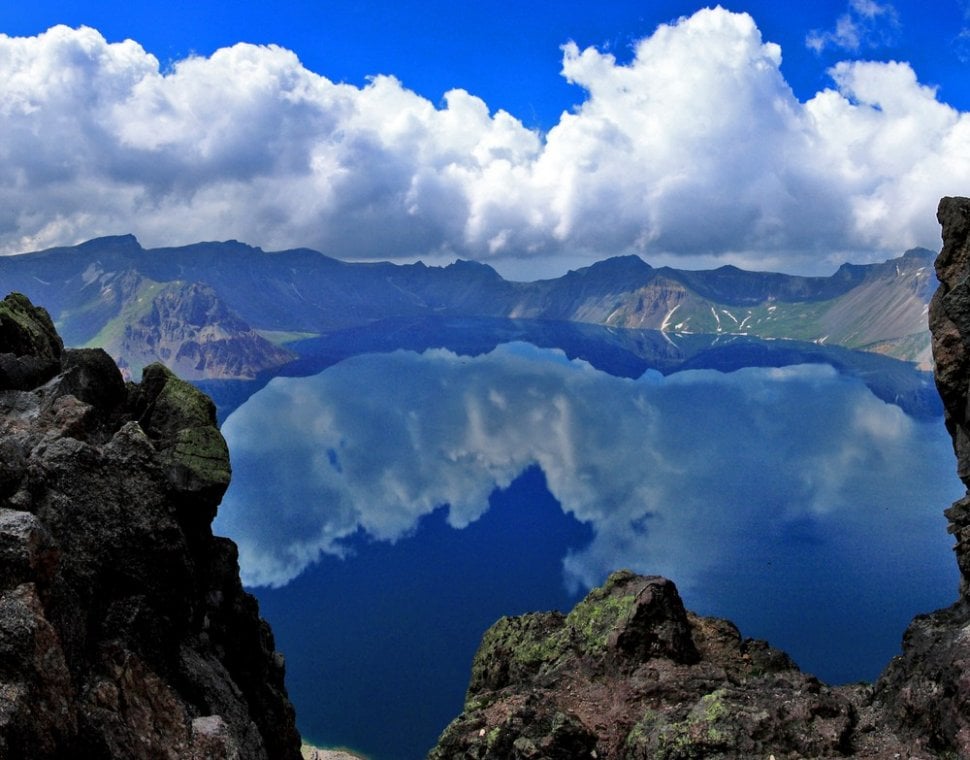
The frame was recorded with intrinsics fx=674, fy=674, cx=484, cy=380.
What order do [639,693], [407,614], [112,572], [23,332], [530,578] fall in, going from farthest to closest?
[530,578], [407,614], [23,332], [639,693], [112,572]

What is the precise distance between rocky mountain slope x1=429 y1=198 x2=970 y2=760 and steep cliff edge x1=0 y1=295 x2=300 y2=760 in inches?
455

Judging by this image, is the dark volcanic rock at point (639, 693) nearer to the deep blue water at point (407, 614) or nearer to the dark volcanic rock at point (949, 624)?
the dark volcanic rock at point (949, 624)

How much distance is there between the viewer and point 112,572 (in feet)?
85.0

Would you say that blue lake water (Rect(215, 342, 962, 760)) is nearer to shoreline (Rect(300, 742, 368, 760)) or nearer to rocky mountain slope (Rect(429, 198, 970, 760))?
shoreline (Rect(300, 742, 368, 760))

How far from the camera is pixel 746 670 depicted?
32.1m

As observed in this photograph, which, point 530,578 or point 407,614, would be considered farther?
point 530,578

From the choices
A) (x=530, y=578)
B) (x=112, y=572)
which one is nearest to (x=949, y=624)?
(x=112, y=572)

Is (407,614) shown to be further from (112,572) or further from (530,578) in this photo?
(112,572)


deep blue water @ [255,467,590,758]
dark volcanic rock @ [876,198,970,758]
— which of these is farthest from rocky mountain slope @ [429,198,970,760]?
deep blue water @ [255,467,590,758]

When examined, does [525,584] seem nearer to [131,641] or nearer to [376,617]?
[376,617]

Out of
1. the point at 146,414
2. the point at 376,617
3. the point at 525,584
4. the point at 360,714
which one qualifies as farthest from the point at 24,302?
the point at 525,584

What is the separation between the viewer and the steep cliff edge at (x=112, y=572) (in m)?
20.8

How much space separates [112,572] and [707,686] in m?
24.4

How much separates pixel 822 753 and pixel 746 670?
327 inches
